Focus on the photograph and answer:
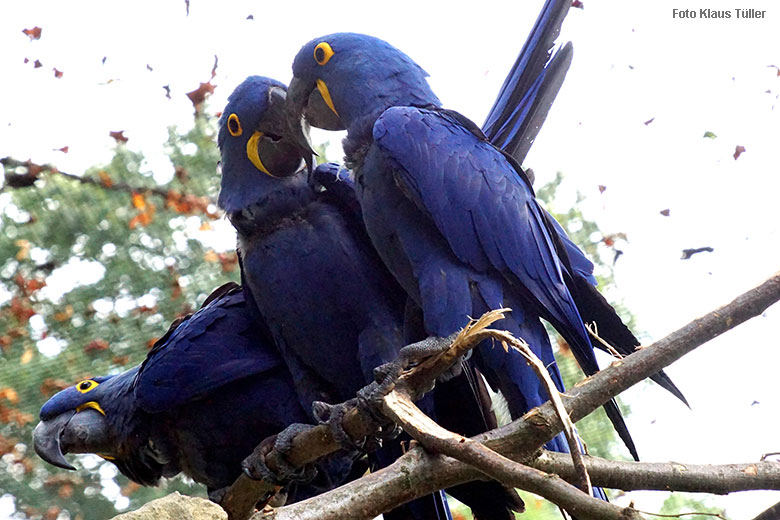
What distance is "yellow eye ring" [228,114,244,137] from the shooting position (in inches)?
112

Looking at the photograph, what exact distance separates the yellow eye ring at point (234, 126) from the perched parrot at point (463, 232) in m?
0.43

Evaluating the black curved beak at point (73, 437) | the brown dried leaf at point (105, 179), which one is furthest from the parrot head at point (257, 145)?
the brown dried leaf at point (105, 179)

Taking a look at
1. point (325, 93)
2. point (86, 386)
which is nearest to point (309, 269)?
point (325, 93)

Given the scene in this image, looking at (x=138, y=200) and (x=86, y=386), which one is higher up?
(x=138, y=200)

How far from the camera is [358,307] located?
2.67 m

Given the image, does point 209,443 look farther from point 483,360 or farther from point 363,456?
point 483,360

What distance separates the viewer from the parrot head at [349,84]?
2.54 metres

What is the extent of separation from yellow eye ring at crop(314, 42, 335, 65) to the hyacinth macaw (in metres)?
0.21

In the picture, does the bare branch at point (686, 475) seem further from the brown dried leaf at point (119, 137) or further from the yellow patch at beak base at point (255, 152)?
the brown dried leaf at point (119, 137)

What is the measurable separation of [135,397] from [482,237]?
127 centimetres

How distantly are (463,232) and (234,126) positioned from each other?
94 centimetres

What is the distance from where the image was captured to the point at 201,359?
279 centimetres

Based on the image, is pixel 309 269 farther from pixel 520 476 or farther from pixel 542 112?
pixel 520 476

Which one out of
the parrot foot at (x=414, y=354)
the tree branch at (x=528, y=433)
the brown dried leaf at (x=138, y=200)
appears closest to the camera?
the tree branch at (x=528, y=433)
